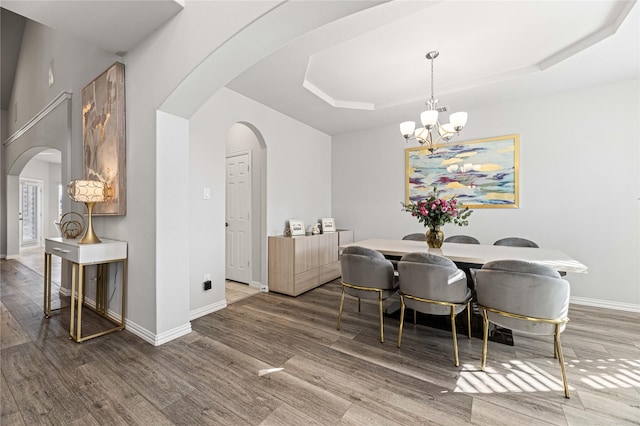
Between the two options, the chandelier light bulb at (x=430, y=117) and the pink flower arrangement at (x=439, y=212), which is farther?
the pink flower arrangement at (x=439, y=212)

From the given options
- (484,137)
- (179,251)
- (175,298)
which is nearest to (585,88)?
(484,137)

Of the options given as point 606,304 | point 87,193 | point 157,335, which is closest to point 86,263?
point 87,193

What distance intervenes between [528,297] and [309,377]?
5.09 feet

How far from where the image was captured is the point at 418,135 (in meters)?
2.96

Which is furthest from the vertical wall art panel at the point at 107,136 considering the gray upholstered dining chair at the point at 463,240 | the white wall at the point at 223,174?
the gray upholstered dining chair at the point at 463,240

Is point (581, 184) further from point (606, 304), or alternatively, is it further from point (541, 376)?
point (541, 376)

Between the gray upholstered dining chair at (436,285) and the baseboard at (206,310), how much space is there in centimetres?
220

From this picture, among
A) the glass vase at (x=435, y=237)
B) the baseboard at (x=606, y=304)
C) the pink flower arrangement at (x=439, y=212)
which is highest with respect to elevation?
the pink flower arrangement at (x=439, y=212)

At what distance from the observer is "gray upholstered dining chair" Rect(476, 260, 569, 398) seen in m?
1.62

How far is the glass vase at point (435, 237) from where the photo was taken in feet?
8.98

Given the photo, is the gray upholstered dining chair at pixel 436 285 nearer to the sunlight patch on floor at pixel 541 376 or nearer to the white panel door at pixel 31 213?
the sunlight patch on floor at pixel 541 376

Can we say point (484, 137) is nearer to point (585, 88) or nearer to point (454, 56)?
point (585, 88)

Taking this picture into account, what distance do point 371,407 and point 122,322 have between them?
242 centimetres

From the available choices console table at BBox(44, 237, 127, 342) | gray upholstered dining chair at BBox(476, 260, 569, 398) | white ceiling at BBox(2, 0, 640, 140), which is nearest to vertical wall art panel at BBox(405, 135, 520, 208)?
white ceiling at BBox(2, 0, 640, 140)
